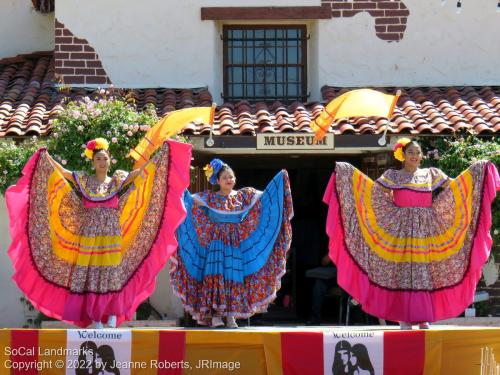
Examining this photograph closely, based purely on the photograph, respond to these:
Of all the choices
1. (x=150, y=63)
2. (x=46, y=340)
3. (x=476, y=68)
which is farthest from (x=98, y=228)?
(x=476, y=68)

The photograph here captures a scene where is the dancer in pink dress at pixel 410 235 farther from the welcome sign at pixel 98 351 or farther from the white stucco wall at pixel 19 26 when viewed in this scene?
the white stucco wall at pixel 19 26

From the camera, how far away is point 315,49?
15117 mm

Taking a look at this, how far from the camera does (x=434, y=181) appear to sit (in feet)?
33.8

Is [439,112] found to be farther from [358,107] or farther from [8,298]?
[8,298]

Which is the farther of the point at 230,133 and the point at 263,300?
the point at 230,133

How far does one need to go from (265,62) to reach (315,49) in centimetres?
69

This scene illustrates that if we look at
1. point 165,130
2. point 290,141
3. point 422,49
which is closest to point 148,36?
point 290,141

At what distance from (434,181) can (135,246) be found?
8.67 feet

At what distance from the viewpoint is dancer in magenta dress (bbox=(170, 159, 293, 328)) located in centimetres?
1050

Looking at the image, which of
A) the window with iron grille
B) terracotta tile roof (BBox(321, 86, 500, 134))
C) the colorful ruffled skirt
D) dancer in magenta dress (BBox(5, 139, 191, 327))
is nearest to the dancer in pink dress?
the colorful ruffled skirt

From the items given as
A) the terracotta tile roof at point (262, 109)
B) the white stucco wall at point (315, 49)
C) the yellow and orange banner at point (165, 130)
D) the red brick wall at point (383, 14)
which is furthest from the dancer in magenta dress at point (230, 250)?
the red brick wall at point (383, 14)

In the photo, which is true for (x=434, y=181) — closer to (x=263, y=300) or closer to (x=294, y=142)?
(x=263, y=300)

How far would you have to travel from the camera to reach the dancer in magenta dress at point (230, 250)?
1050cm

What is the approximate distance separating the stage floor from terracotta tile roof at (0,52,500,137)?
437 centimetres
